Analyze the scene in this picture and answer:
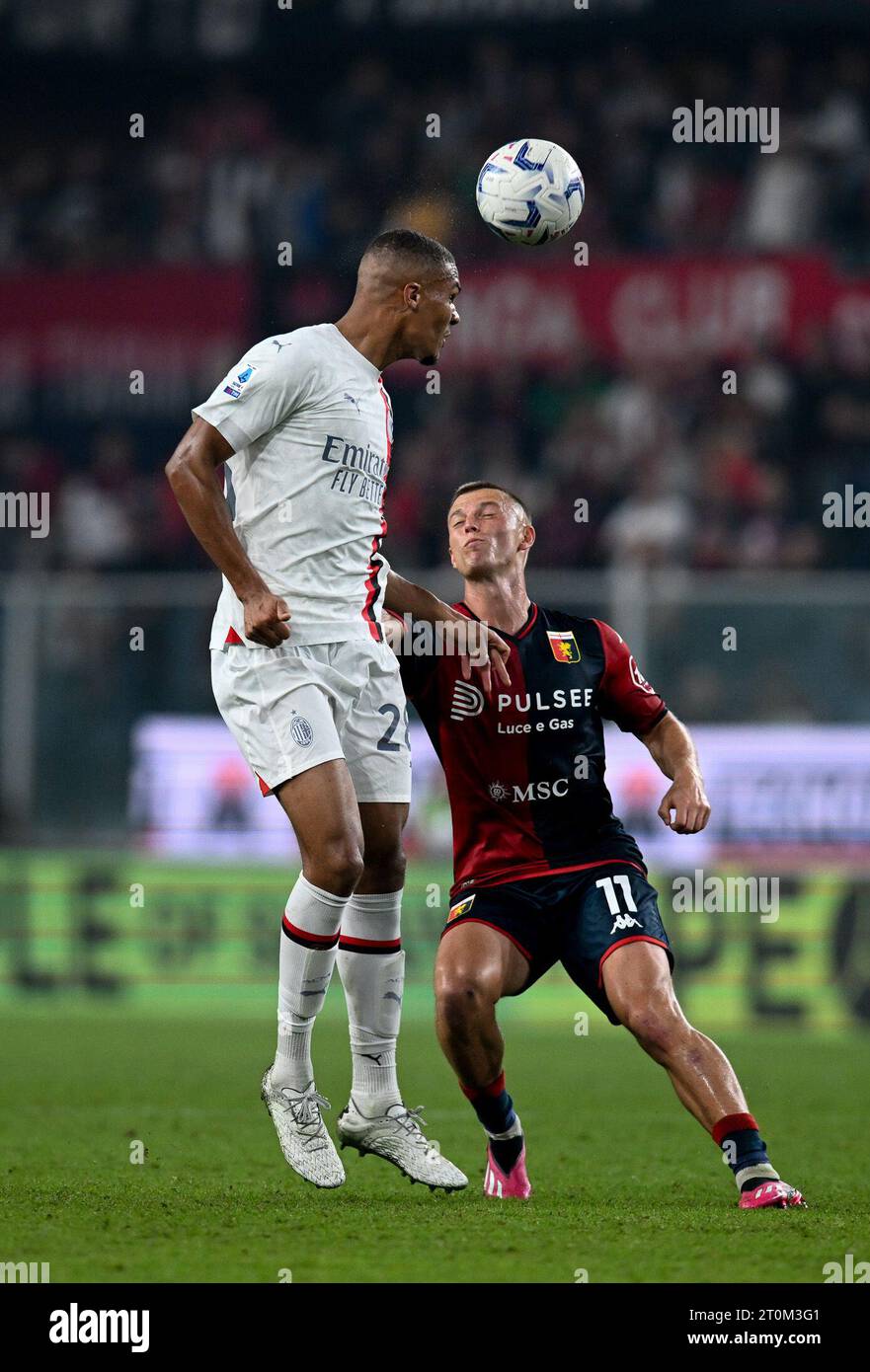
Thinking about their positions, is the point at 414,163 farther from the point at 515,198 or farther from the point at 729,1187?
the point at 729,1187

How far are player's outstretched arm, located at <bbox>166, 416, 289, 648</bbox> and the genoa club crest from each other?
3.37ft

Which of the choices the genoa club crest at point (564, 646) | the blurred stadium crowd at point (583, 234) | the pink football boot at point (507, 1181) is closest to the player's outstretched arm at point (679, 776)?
the genoa club crest at point (564, 646)

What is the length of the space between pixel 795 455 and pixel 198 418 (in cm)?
1009

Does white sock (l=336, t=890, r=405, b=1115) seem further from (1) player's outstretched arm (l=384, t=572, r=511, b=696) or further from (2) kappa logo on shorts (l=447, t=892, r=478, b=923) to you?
(1) player's outstretched arm (l=384, t=572, r=511, b=696)

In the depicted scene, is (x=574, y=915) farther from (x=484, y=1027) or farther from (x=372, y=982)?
(x=372, y=982)

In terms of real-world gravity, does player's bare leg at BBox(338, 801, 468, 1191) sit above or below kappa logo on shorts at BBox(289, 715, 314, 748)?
below

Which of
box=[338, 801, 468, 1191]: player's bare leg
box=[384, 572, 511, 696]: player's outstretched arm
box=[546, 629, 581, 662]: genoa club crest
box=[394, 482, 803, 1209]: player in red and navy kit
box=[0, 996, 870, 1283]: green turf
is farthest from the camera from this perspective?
box=[546, 629, 581, 662]: genoa club crest

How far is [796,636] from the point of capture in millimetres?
11156

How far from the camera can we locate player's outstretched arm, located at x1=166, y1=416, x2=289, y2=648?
4.91m

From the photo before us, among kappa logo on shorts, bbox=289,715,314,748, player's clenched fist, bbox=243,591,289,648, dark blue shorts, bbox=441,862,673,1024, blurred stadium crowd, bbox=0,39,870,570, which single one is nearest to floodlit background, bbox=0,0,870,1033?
blurred stadium crowd, bbox=0,39,870,570

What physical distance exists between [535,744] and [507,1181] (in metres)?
1.24

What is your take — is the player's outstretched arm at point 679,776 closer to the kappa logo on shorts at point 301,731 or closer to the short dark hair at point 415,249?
the kappa logo on shorts at point 301,731

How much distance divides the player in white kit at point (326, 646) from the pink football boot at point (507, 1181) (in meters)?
0.08

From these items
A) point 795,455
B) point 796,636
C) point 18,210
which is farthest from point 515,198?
point 18,210
